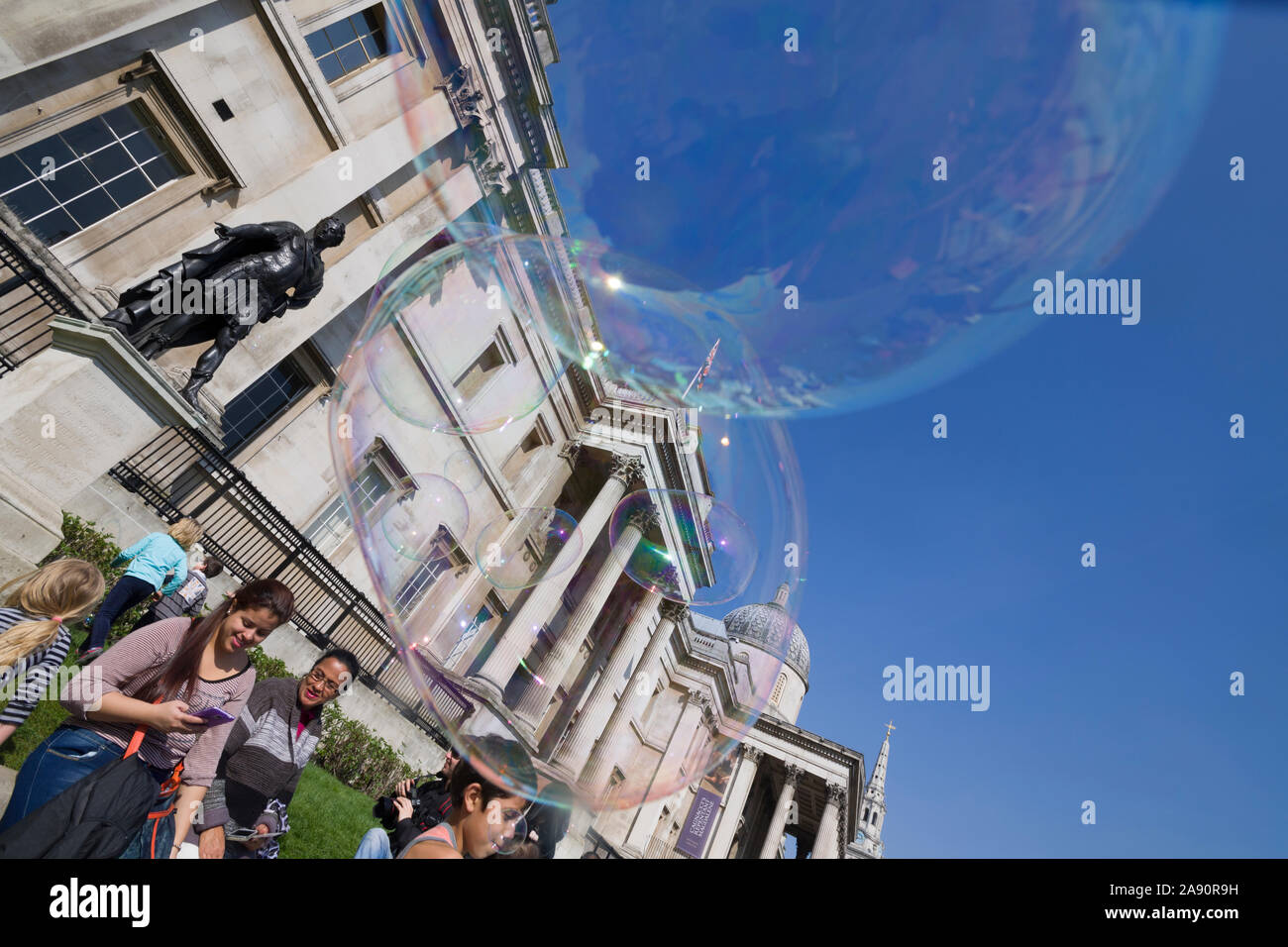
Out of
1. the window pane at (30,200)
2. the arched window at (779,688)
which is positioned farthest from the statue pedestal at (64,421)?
the arched window at (779,688)

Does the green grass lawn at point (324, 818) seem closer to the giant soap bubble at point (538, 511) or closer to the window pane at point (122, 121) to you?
the giant soap bubble at point (538, 511)

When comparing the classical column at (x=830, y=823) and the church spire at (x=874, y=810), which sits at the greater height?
the church spire at (x=874, y=810)

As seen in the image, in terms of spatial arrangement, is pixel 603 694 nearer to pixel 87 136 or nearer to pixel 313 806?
pixel 313 806

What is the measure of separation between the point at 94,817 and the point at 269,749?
1926 millimetres

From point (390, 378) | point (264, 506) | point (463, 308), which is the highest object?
point (463, 308)

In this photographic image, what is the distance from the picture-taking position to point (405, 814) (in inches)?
195

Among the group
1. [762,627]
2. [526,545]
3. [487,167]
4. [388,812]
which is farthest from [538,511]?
[762,627]

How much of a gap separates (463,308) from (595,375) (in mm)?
7024

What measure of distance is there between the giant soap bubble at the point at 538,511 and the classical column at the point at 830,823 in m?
18.7

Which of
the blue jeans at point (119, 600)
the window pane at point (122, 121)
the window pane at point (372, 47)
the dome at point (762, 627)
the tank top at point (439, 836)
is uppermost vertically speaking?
the dome at point (762, 627)

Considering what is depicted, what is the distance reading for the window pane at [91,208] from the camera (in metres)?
11.1

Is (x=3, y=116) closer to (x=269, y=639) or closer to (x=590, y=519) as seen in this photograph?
(x=269, y=639)
